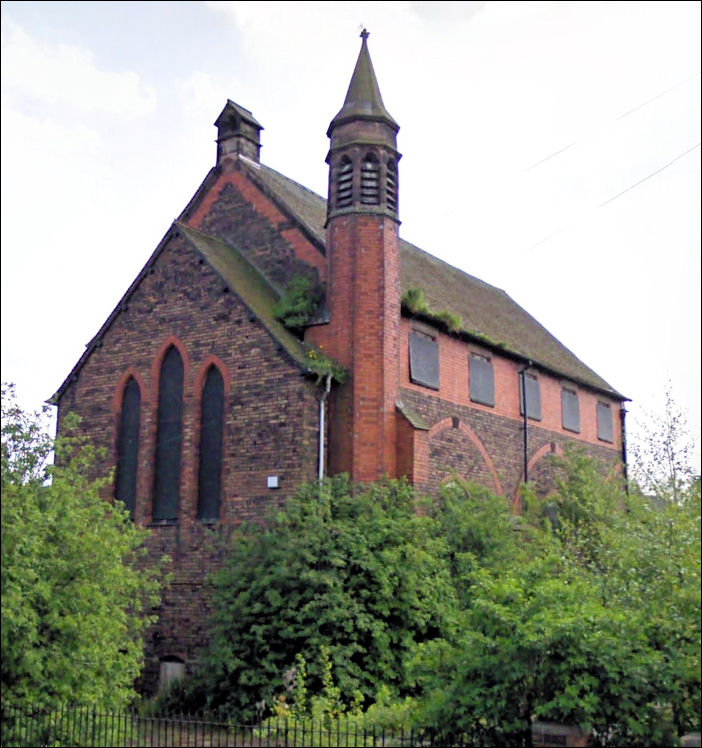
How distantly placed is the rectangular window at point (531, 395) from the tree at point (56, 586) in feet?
48.6

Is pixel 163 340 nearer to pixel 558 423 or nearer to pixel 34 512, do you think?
pixel 34 512

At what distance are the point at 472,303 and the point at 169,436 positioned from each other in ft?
37.8

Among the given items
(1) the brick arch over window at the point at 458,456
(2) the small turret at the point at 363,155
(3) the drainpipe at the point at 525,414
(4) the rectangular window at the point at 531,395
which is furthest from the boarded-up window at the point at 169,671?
(4) the rectangular window at the point at 531,395

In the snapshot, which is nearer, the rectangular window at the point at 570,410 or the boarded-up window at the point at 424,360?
the boarded-up window at the point at 424,360

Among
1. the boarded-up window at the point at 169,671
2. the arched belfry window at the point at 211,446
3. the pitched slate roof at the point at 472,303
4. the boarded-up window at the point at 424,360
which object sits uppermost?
the pitched slate roof at the point at 472,303

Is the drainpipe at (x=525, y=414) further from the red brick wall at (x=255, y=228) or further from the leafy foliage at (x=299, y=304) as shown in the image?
the leafy foliage at (x=299, y=304)

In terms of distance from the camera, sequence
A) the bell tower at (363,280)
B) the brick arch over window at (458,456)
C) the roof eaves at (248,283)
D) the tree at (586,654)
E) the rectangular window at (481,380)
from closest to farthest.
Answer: the tree at (586,654) → the bell tower at (363,280) → the roof eaves at (248,283) → the brick arch over window at (458,456) → the rectangular window at (481,380)

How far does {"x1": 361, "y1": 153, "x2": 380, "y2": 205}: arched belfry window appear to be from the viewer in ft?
68.4

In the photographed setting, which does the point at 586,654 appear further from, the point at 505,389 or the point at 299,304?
the point at 505,389

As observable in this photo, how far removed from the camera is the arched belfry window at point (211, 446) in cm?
2027

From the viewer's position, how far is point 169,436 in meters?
21.4

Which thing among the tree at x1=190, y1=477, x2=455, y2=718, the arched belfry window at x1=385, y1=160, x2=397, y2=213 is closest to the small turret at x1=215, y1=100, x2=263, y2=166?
the arched belfry window at x1=385, y1=160, x2=397, y2=213

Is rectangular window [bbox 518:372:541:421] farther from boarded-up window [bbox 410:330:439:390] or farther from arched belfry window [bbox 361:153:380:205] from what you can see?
arched belfry window [bbox 361:153:380:205]

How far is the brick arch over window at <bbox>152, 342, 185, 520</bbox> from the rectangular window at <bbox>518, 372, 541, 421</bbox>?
10.1m
